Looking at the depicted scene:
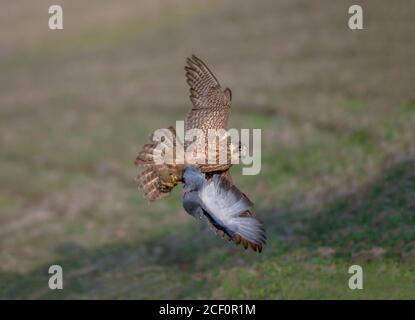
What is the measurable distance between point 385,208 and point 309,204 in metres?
2.72

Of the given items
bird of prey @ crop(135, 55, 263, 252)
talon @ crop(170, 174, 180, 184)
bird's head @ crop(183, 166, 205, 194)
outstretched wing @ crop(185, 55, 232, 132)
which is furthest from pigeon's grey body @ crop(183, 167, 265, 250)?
outstretched wing @ crop(185, 55, 232, 132)

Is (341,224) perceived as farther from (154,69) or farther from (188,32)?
(188,32)

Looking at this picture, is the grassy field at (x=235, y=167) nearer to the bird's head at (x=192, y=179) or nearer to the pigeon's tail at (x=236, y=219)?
the bird's head at (x=192, y=179)

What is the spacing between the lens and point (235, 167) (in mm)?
24125

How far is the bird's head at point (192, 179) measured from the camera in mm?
10883

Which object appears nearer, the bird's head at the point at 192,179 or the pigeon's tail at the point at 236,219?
the pigeon's tail at the point at 236,219

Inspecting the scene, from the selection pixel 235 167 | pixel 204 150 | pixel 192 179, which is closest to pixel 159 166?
pixel 204 150

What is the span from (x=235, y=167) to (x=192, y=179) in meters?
13.1

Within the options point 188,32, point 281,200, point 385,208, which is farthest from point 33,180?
point 188,32

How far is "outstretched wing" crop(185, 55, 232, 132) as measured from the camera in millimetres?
12945

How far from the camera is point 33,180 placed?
2714cm

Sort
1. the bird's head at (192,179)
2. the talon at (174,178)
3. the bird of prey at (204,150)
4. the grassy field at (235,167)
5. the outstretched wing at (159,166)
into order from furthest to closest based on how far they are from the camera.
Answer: the grassy field at (235,167) < the talon at (174,178) < the outstretched wing at (159,166) < the bird's head at (192,179) < the bird of prey at (204,150)

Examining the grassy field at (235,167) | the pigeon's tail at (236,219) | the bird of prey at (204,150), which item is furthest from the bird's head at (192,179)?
the grassy field at (235,167)

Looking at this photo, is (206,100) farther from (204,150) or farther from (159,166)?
(159,166)
